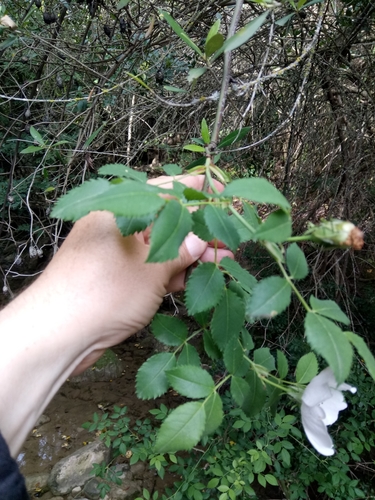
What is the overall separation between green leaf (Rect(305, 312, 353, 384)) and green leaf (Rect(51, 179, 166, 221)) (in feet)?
0.81

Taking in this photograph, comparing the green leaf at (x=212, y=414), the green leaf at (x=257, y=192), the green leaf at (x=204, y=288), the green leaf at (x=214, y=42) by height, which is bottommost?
the green leaf at (x=212, y=414)

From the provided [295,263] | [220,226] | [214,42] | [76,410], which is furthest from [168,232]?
[76,410]

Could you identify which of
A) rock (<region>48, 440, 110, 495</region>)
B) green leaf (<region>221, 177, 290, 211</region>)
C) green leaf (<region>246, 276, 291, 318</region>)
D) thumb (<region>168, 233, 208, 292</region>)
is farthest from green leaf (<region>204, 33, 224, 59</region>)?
rock (<region>48, 440, 110, 495</region>)

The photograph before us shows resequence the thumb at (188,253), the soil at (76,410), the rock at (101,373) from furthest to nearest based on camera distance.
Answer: the rock at (101,373), the soil at (76,410), the thumb at (188,253)

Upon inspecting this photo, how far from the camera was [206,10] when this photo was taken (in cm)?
168

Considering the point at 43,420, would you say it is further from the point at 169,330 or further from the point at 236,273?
the point at 236,273

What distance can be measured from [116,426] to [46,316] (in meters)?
1.28

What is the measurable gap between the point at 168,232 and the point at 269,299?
0.51 ft

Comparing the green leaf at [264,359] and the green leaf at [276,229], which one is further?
the green leaf at [264,359]

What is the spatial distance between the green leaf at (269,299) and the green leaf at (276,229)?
0.07 m

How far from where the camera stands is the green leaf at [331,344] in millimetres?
498

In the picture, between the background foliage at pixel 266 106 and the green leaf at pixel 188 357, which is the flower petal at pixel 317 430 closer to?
the green leaf at pixel 188 357

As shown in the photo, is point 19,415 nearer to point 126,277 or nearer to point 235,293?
point 126,277

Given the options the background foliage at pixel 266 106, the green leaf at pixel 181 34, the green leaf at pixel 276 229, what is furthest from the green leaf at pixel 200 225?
the background foliage at pixel 266 106
